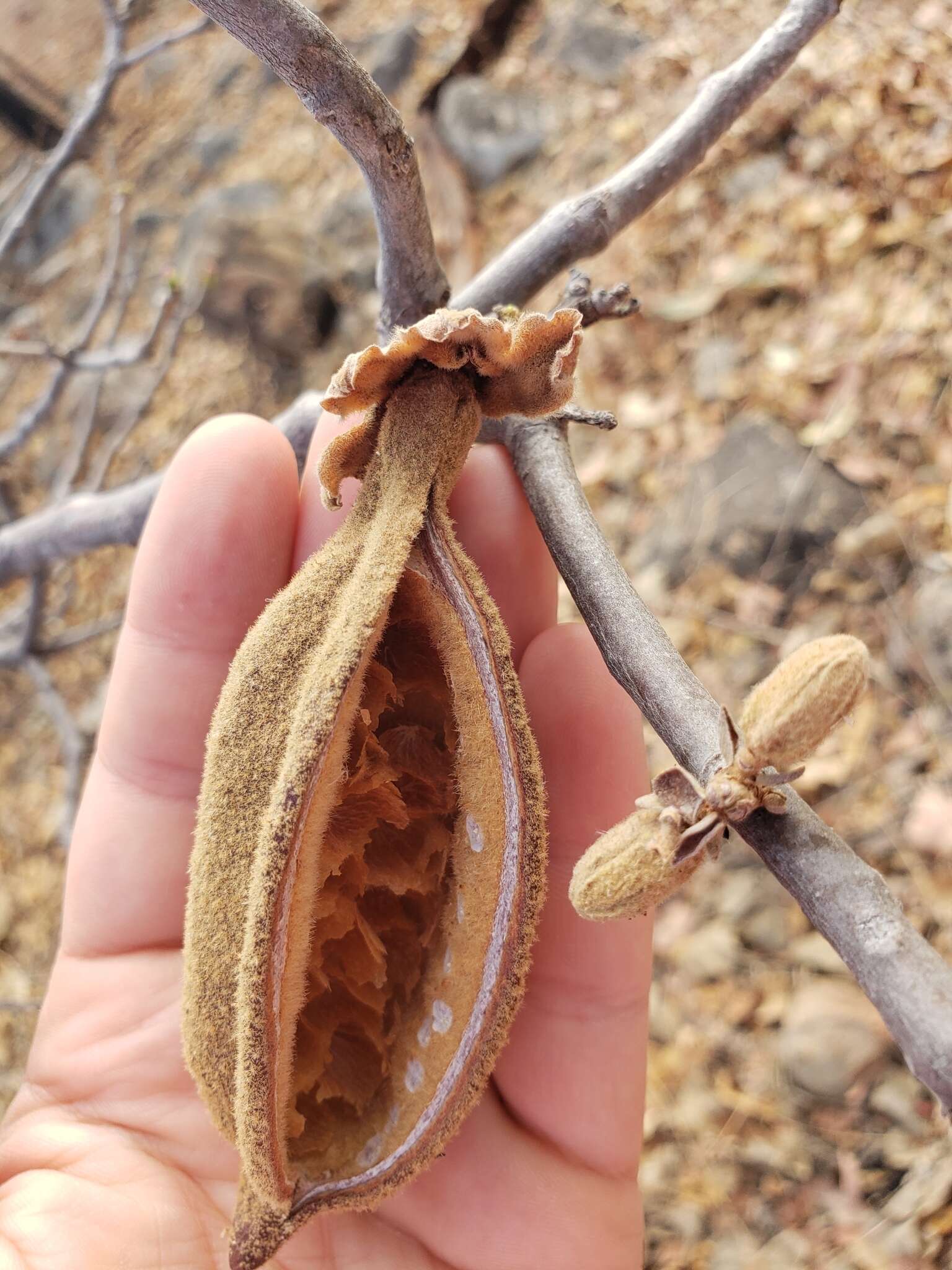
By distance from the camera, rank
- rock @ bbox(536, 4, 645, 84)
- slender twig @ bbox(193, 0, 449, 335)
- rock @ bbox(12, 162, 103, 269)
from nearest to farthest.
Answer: slender twig @ bbox(193, 0, 449, 335), rock @ bbox(536, 4, 645, 84), rock @ bbox(12, 162, 103, 269)

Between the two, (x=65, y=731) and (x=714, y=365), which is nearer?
(x=65, y=731)

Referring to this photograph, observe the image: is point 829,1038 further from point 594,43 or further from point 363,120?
point 594,43

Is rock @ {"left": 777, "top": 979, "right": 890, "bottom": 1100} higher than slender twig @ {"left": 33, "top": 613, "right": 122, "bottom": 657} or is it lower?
lower

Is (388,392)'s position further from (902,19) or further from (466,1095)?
(902,19)

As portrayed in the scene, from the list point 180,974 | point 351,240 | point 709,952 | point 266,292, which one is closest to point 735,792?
point 180,974

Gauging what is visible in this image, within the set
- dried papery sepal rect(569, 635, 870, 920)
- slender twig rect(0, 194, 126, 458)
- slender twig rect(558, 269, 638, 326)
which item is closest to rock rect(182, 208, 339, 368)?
slender twig rect(0, 194, 126, 458)

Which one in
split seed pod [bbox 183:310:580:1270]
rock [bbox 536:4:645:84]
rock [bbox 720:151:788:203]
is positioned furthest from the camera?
rock [bbox 536:4:645:84]

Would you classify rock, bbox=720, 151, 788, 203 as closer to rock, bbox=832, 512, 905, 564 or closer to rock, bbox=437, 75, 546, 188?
rock, bbox=437, 75, 546, 188
